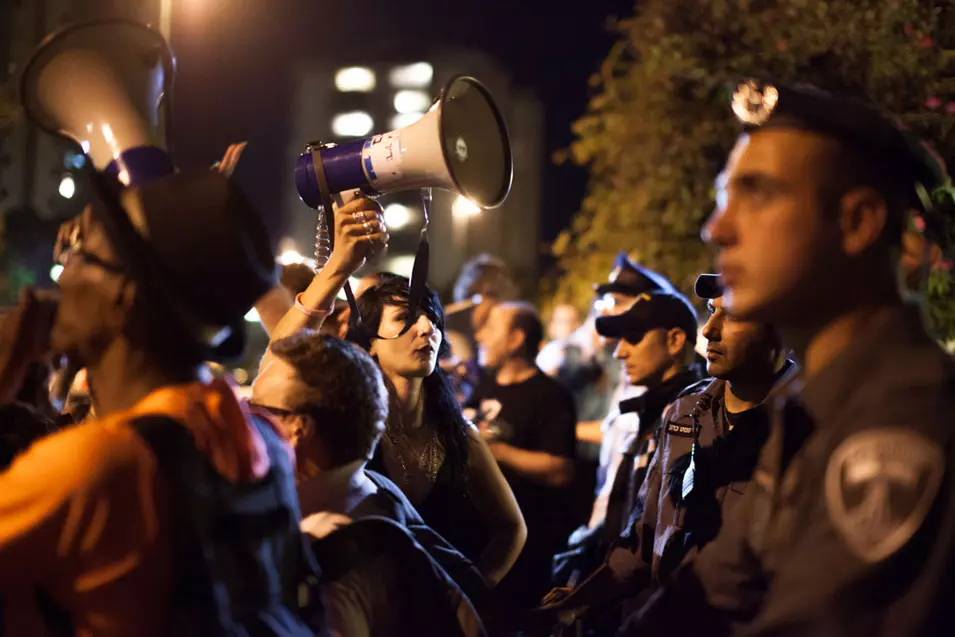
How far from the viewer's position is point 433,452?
12.6 ft

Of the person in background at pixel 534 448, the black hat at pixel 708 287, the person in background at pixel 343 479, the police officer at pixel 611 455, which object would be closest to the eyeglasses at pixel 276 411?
the person in background at pixel 343 479

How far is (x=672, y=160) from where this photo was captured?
9.57 m

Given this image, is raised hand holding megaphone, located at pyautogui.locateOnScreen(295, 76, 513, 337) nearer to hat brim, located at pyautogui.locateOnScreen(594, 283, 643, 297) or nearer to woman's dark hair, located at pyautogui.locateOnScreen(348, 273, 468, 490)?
woman's dark hair, located at pyautogui.locateOnScreen(348, 273, 468, 490)

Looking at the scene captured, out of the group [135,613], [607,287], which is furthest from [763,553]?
[607,287]

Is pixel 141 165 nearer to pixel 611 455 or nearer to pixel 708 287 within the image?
pixel 708 287

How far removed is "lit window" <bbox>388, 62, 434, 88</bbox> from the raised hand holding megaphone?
191 ft

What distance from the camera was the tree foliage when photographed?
21.3 ft

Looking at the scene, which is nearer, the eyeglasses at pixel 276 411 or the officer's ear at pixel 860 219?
the officer's ear at pixel 860 219

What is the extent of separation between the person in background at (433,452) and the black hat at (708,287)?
0.99 meters

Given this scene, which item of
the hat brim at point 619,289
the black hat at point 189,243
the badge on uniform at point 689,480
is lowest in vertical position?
the hat brim at point 619,289

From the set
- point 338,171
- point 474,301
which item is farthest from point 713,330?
point 474,301

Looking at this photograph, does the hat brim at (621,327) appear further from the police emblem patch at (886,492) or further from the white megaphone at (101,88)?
the police emblem patch at (886,492)

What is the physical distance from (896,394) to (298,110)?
6215cm

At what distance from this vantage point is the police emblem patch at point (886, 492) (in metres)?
1.66
